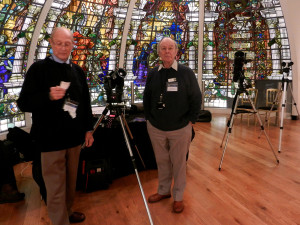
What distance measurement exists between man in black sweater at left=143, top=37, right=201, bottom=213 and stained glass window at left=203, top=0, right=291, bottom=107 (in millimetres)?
5947

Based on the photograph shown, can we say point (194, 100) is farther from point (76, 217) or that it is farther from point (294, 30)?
point (294, 30)

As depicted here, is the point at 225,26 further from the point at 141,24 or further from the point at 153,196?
the point at 153,196

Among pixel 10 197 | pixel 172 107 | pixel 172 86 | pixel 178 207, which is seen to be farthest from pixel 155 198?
pixel 10 197

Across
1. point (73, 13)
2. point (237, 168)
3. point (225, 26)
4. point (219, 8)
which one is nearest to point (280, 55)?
point (225, 26)

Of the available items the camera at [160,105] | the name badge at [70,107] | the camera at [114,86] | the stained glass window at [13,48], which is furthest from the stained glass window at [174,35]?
the name badge at [70,107]

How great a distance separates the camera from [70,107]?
5.16ft

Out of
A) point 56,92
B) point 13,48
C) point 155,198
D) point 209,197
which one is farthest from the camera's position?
point 13,48

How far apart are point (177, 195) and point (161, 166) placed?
31 centimetres

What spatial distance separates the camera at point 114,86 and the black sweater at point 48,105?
0.66 metres

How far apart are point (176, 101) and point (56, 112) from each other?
100cm

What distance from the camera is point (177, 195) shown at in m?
2.23

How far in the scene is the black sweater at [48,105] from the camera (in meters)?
1.55

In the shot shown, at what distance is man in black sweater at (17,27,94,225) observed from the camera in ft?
5.11

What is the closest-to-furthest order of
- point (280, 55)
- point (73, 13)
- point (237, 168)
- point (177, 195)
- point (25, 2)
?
point (177, 195) < point (237, 168) < point (25, 2) < point (73, 13) < point (280, 55)
